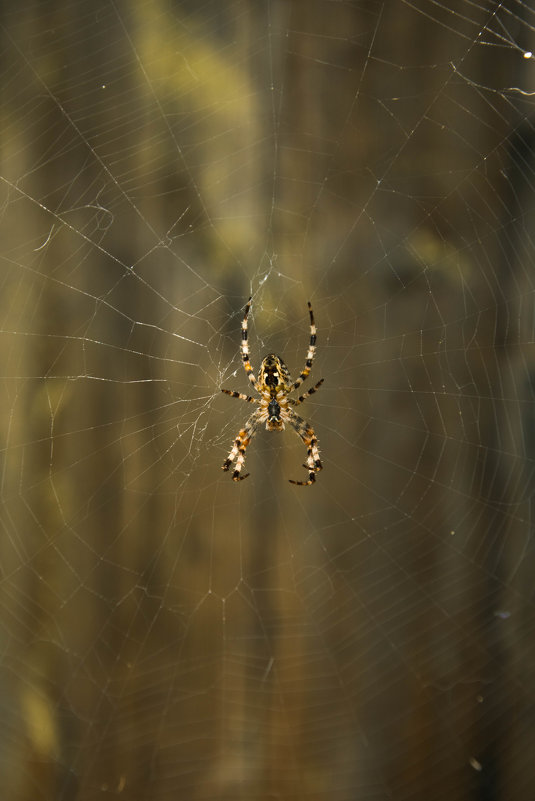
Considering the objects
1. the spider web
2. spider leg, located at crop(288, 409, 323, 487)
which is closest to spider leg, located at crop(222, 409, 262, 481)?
spider leg, located at crop(288, 409, 323, 487)

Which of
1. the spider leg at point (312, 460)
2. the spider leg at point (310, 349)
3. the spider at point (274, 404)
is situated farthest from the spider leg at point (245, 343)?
the spider leg at point (312, 460)

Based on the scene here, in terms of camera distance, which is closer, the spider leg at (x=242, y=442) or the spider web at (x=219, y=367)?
the spider web at (x=219, y=367)

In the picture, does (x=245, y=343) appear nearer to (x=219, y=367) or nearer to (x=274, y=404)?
(x=219, y=367)

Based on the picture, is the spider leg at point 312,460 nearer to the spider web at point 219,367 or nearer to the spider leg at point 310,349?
the spider web at point 219,367

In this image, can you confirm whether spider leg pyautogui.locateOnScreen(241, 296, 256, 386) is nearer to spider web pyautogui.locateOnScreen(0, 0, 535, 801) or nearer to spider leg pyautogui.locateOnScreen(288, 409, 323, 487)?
spider web pyautogui.locateOnScreen(0, 0, 535, 801)

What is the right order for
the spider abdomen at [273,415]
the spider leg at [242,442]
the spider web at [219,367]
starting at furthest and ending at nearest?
the spider abdomen at [273,415] < the spider leg at [242,442] < the spider web at [219,367]

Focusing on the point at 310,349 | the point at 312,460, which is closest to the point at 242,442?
the point at 310,349
